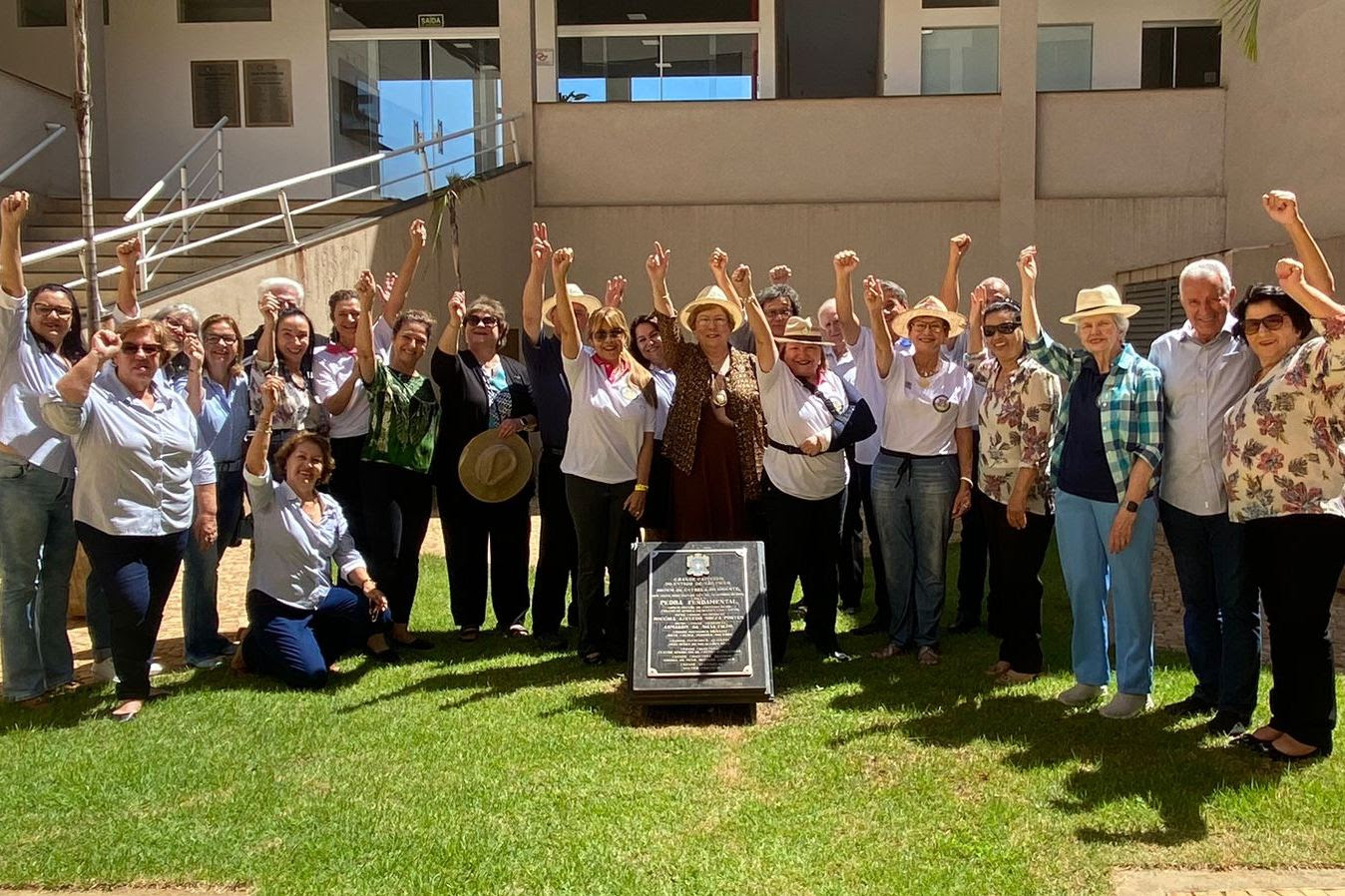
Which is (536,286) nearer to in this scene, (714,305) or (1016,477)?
(714,305)

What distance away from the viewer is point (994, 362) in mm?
6398

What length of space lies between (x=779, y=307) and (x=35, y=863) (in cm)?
438

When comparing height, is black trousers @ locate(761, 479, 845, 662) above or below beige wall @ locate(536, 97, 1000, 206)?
below

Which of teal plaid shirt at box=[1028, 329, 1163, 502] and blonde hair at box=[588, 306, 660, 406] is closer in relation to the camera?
teal plaid shirt at box=[1028, 329, 1163, 502]

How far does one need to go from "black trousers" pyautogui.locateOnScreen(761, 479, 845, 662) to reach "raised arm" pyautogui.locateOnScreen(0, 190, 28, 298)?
147 inches

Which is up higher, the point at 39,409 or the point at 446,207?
the point at 446,207

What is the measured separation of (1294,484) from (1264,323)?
2.16ft

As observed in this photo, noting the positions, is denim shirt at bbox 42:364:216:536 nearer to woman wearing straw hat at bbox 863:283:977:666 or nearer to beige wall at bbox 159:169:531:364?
woman wearing straw hat at bbox 863:283:977:666

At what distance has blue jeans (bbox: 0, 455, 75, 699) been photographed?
5.94 meters

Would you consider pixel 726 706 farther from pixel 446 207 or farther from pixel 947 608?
pixel 446 207

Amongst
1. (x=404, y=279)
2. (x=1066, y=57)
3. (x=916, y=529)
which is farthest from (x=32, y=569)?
(x=1066, y=57)

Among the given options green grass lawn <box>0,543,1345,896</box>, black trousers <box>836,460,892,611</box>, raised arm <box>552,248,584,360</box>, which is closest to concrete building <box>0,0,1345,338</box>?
raised arm <box>552,248,584,360</box>

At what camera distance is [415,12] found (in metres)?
17.8

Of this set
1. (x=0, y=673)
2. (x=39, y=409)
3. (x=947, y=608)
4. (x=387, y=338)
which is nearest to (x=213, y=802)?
(x=39, y=409)
